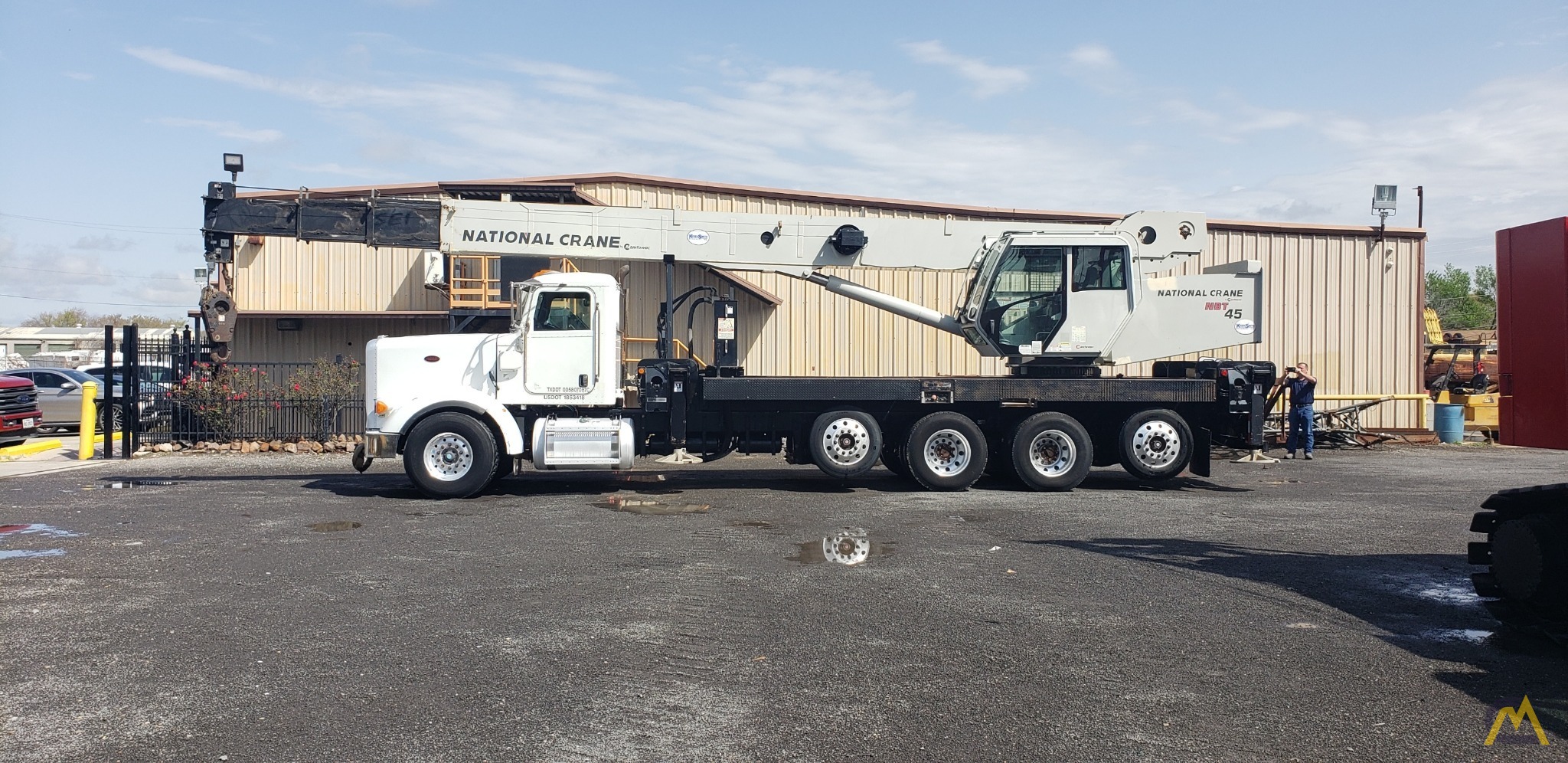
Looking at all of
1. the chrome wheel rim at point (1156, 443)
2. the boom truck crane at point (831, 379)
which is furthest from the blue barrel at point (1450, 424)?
the chrome wheel rim at point (1156, 443)

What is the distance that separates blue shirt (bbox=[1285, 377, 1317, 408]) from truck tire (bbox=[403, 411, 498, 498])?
1316 centimetres

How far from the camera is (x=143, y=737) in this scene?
485 centimetres

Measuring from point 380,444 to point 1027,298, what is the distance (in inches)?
329

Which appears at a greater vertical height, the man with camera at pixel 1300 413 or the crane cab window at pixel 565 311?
the crane cab window at pixel 565 311

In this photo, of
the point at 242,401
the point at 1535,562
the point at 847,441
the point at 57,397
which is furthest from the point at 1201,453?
the point at 57,397

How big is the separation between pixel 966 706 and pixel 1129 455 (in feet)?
30.7

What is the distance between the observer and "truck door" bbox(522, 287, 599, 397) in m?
13.2

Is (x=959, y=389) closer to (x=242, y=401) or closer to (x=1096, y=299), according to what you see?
(x=1096, y=299)

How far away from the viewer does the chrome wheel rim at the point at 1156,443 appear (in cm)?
1395

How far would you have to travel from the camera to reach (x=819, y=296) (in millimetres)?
21547

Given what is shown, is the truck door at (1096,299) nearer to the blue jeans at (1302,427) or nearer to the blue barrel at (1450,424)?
the blue jeans at (1302,427)

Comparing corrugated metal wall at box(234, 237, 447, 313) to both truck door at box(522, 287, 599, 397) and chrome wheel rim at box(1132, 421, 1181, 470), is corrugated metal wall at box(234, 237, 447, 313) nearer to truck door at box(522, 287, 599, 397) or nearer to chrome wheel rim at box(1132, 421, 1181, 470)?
truck door at box(522, 287, 599, 397)

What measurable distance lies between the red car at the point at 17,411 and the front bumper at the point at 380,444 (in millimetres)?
10251

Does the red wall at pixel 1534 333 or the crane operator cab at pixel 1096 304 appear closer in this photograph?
the red wall at pixel 1534 333
